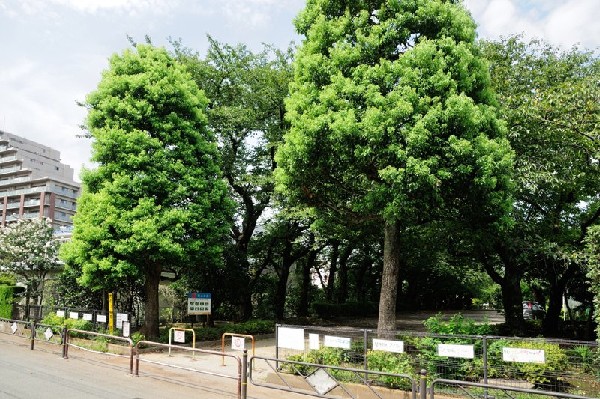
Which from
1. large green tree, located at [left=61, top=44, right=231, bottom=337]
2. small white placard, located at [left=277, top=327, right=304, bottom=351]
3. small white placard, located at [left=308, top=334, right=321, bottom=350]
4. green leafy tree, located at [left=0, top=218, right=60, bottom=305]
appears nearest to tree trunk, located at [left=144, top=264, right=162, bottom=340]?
large green tree, located at [left=61, top=44, right=231, bottom=337]

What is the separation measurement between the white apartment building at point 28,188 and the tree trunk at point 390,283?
72.3 metres

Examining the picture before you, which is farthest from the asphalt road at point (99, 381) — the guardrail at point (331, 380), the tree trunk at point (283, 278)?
the tree trunk at point (283, 278)

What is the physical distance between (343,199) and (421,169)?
12.1 feet

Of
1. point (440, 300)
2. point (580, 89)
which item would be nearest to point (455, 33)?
point (580, 89)

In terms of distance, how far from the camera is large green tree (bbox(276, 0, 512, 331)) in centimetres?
1010

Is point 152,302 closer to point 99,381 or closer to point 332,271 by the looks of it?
point 99,381

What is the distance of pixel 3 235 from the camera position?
2377 centimetres

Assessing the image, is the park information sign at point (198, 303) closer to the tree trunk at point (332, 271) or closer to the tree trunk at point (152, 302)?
the tree trunk at point (152, 302)

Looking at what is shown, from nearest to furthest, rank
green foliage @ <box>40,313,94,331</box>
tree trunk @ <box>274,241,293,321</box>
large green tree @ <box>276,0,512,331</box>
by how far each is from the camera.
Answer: large green tree @ <box>276,0,512,331</box> < green foliage @ <box>40,313,94,331</box> < tree trunk @ <box>274,241,293,321</box>

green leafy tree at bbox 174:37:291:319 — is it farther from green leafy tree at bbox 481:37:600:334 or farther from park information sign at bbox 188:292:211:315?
green leafy tree at bbox 481:37:600:334

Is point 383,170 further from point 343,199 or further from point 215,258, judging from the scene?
point 215,258

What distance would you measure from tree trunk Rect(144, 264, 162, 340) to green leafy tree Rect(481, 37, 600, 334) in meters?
11.6

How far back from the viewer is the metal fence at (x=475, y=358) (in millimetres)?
8367

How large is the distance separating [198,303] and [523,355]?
12.6 meters
